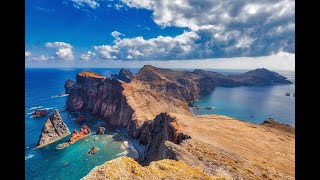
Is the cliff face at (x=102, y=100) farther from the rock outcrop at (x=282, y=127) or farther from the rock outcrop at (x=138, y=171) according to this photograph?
the rock outcrop at (x=138, y=171)

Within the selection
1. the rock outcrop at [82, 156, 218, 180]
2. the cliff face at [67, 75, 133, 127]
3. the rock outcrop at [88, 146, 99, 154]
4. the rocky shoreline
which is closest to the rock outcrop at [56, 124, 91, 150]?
the rock outcrop at [88, 146, 99, 154]

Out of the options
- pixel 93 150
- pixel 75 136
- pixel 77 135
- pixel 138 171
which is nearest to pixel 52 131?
pixel 75 136

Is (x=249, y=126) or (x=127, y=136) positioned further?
(x=127, y=136)

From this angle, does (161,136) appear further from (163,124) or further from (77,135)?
(77,135)
